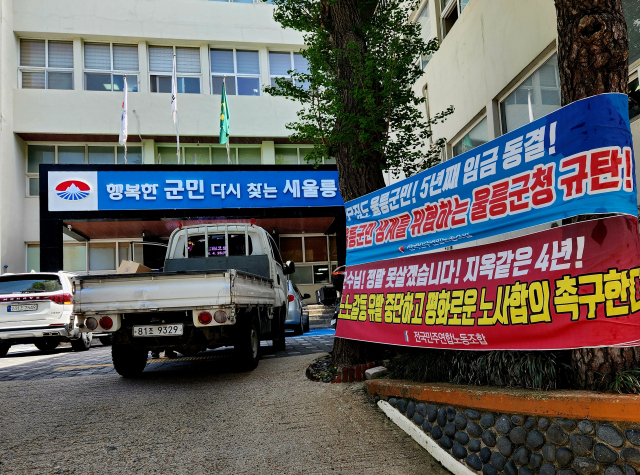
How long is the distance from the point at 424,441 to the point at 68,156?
71.8ft

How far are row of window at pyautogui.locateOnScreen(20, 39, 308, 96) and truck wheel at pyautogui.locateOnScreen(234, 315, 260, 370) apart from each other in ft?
55.5

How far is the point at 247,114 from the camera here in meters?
22.2

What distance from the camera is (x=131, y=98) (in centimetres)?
2133

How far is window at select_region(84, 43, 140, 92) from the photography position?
71.7 feet

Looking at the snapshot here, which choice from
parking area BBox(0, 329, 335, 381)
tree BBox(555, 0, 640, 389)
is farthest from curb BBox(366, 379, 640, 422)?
parking area BBox(0, 329, 335, 381)

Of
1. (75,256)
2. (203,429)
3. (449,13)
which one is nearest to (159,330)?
(203,429)

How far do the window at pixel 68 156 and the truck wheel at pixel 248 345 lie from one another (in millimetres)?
16539

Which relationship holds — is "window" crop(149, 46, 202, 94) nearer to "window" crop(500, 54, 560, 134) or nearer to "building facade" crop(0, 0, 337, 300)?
"building facade" crop(0, 0, 337, 300)

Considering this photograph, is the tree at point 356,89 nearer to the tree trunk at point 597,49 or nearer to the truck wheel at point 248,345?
the truck wheel at point 248,345

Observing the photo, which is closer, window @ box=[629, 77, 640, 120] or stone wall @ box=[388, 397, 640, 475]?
stone wall @ box=[388, 397, 640, 475]

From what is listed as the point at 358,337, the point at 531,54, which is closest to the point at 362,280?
the point at 358,337

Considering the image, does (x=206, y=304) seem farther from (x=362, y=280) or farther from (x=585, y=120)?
(x=585, y=120)

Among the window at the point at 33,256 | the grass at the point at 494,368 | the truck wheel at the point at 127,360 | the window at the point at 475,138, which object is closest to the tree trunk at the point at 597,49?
the grass at the point at 494,368

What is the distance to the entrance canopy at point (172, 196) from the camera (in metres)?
15.9
